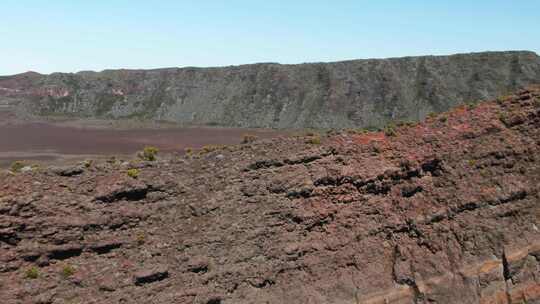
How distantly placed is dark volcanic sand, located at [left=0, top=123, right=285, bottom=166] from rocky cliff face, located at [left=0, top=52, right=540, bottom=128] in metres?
17.1

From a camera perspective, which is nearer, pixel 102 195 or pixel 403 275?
pixel 102 195

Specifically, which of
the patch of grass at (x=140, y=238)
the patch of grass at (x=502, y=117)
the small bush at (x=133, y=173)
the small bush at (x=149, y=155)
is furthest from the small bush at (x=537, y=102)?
the patch of grass at (x=140, y=238)

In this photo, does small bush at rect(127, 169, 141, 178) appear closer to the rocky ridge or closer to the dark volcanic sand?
the rocky ridge

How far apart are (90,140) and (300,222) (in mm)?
70151

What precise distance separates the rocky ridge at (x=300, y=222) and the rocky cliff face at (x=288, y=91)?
291 ft

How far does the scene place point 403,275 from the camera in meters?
16.9

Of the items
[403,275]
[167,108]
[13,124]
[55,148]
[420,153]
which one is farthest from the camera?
[167,108]

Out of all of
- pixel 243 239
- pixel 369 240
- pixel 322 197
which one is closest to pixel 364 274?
pixel 369 240

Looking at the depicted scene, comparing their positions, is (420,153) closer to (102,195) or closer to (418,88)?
(102,195)

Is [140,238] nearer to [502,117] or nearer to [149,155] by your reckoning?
[149,155]

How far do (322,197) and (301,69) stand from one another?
110 metres

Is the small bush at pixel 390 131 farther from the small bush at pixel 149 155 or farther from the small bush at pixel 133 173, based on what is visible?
the small bush at pixel 133 173

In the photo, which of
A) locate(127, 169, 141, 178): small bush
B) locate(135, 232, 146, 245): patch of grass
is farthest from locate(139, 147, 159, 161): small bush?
locate(135, 232, 146, 245): patch of grass

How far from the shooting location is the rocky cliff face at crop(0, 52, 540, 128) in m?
111
